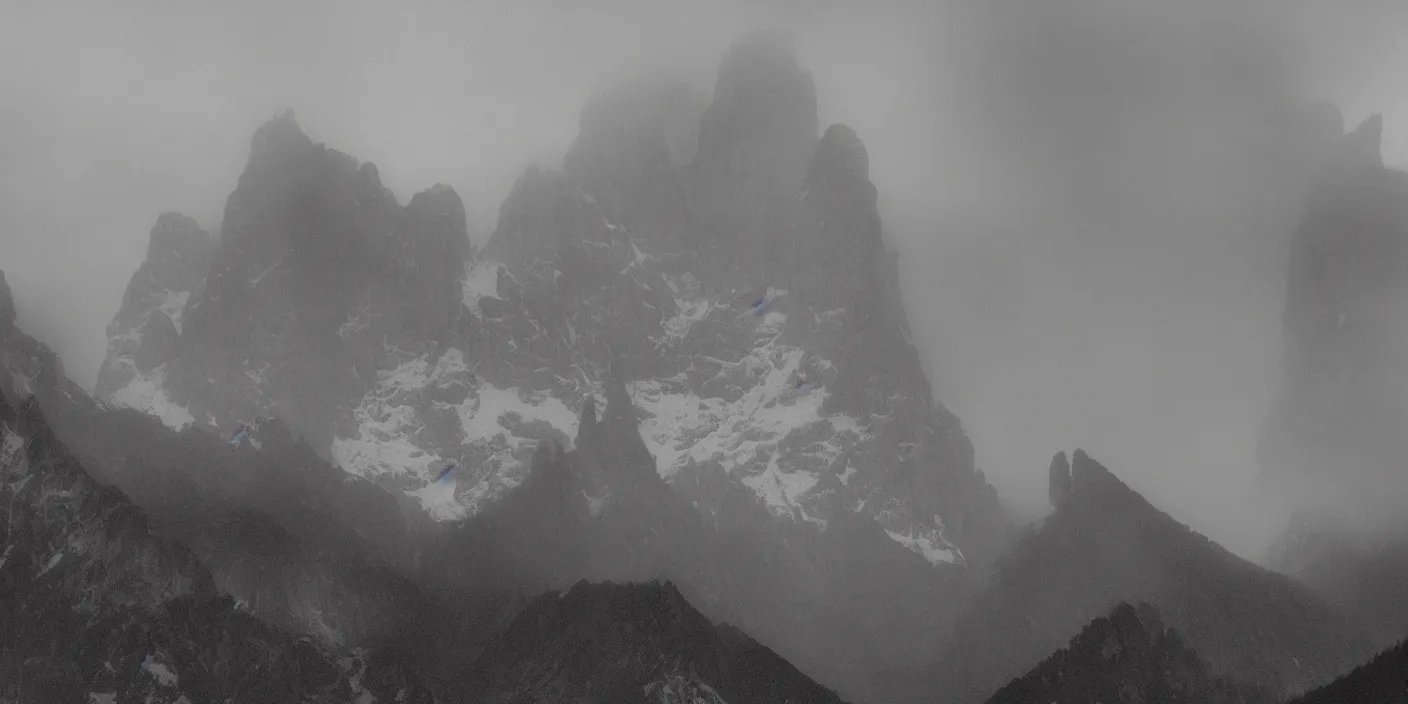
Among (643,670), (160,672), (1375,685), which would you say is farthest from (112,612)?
(1375,685)

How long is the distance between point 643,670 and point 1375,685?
68837 millimetres

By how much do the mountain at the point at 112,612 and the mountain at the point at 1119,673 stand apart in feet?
193

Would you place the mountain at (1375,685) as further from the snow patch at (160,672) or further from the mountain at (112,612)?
the snow patch at (160,672)

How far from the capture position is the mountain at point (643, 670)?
19225 centimetres

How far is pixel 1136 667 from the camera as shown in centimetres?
19475

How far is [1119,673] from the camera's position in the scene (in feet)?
636

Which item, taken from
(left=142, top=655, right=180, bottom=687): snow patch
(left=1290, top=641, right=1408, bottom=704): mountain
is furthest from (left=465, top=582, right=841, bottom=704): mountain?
(left=1290, top=641, right=1408, bottom=704): mountain

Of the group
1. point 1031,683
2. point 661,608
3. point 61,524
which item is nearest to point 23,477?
point 61,524

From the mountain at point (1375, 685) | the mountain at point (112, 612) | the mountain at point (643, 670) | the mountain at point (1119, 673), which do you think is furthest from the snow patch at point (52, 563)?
the mountain at point (1375, 685)

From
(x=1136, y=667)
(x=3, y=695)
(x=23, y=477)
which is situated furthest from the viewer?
(x=1136, y=667)

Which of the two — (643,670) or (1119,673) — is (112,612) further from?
(1119,673)

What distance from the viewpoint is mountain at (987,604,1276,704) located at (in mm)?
191625

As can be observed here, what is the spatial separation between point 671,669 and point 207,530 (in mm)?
48010

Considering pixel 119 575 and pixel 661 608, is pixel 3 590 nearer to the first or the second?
pixel 119 575
